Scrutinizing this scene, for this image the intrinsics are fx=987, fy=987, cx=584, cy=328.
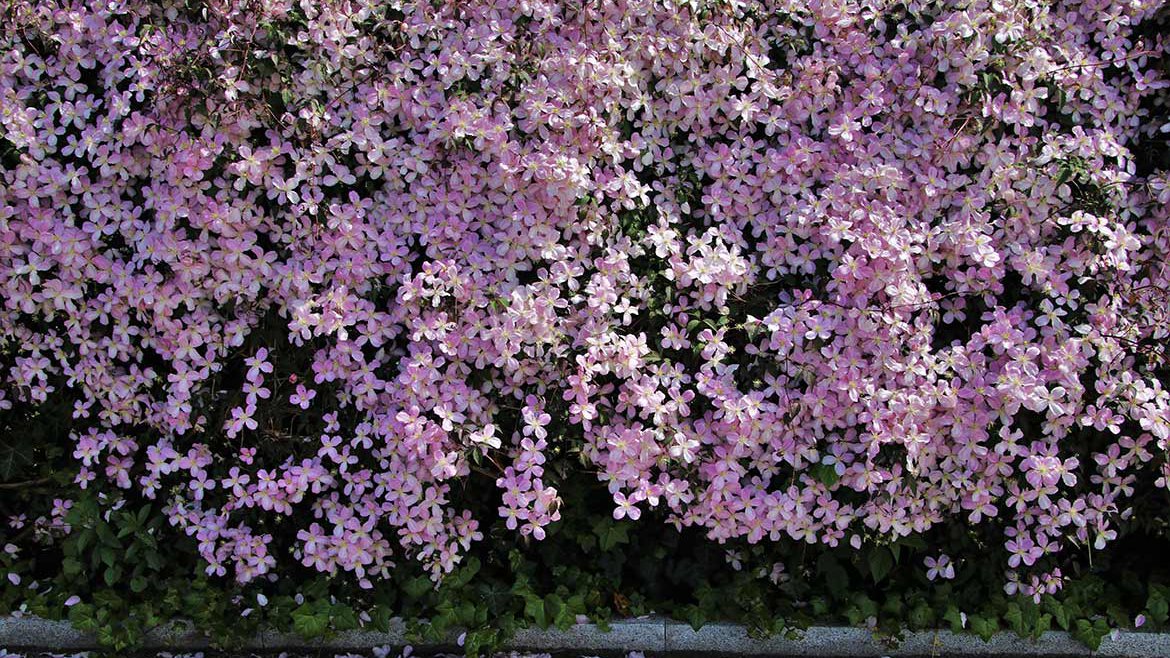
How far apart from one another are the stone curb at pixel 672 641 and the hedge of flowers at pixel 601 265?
20 centimetres

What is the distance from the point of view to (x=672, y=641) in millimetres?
3293

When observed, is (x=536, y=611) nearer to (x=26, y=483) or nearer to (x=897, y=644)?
(x=897, y=644)

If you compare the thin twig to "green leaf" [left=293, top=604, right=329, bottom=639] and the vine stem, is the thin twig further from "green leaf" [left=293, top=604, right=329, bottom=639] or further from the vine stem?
"green leaf" [left=293, top=604, right=329, bottom=639]

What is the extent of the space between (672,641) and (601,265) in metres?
1.28

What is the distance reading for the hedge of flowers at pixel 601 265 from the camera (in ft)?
9.96

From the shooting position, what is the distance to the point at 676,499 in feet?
10.0

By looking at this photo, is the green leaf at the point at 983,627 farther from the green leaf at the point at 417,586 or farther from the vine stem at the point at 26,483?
the vine stem at the point at 26,483

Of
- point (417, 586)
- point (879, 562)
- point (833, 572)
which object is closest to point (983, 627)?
point (879, 562)

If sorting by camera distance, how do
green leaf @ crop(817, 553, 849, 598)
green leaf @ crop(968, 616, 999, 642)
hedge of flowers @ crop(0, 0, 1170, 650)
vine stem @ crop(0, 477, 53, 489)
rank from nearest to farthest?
hedge of flowers @ crop(0, 0, 1170, 650) < green leaf @ crop(968, 616, 999, 642) < green leaf @ crop(817, 553, 849, 598) < vine stem @ crop(0, 477, 53, 489)

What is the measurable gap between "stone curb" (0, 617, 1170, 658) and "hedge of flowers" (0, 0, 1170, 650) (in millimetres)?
199

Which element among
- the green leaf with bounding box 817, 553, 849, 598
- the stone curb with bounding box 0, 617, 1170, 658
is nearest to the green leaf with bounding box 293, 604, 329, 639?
the stone curb with bounding box 0, 617, 1170, 658

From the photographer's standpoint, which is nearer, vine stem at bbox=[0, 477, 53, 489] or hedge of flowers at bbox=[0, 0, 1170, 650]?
hedge of flowers at bbox=[0, 0, 1170, 650]

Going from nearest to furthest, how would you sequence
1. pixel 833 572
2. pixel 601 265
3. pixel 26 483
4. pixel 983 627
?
pixel 601 265 < pixel 983 627 < pixel 833 572 < pixel 26 483

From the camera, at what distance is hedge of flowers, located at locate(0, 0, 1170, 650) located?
3035 millimetres
